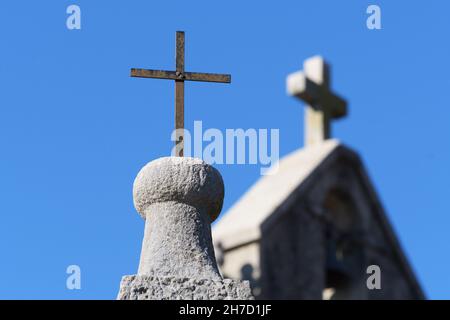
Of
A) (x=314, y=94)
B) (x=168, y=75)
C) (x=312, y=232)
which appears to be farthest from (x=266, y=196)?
(x=168, y=75)

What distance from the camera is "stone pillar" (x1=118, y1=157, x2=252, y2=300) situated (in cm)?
646

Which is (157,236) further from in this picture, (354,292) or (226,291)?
(354,292)

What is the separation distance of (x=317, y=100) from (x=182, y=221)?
18.2 metres

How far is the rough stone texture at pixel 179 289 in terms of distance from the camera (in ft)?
20.7

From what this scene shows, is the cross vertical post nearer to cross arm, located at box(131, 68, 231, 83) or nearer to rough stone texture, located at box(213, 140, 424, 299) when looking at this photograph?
cross arm, located at box(131, 68, 231, 83)

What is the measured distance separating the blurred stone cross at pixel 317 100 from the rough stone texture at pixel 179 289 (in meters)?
17.8

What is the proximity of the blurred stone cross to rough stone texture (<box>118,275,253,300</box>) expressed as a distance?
17832 mm

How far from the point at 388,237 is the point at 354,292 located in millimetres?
2948

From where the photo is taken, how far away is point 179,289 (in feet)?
20.9

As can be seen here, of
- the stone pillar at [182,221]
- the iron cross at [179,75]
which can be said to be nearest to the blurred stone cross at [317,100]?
the iron cross at [179,75]

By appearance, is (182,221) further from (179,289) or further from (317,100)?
(317,100)

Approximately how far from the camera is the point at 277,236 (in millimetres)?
21812

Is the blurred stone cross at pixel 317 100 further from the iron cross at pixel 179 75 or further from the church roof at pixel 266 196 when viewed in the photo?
the iron cross at pixel 179 75

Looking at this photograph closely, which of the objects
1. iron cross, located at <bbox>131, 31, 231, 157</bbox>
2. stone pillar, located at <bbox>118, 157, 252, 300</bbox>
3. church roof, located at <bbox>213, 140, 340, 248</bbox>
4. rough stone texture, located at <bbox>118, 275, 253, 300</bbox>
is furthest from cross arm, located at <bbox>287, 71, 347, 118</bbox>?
rough stone texture, located at <bbox>118, 275, 253, 300</bbox>
